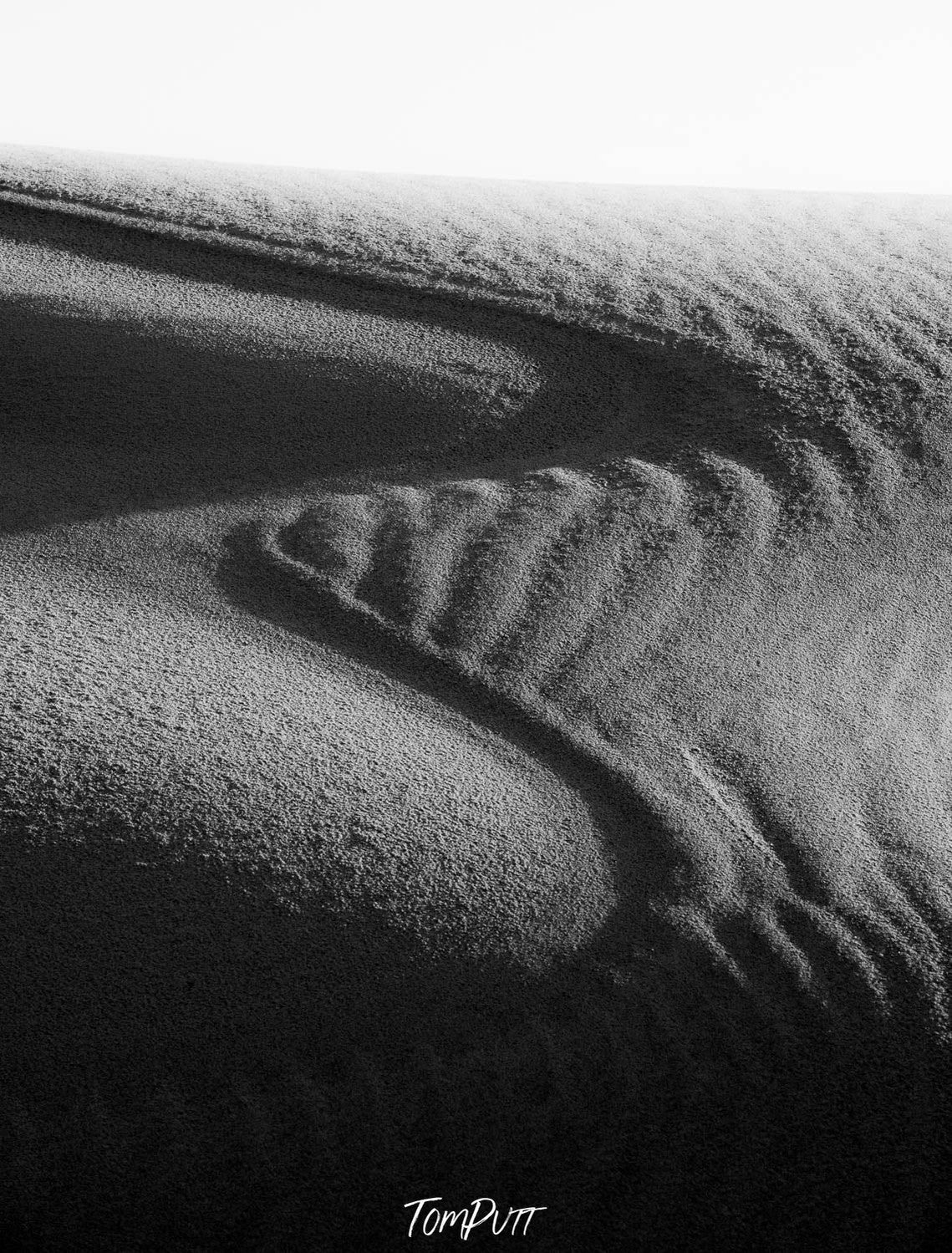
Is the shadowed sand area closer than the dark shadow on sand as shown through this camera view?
Yes

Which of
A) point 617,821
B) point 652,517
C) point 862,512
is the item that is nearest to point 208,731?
point 617,821

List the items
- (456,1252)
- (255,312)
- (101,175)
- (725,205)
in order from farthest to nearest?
(725,205) < (101,175) < (255,312) < (456,1252)

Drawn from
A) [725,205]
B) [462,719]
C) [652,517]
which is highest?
[725,205]

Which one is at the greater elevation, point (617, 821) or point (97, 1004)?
point (617, 821)

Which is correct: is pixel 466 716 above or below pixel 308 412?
below

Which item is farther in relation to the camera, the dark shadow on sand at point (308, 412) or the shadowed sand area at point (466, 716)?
the dark shadow on sand at point (308, 412)

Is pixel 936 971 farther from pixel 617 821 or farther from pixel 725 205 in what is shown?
pixel 725 205

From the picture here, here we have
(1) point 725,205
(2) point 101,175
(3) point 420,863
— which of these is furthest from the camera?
(1) point 725,205

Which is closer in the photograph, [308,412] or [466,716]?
[466,716]
